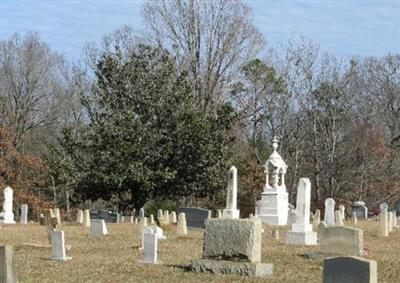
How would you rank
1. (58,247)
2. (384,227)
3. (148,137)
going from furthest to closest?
(148,137) < (384,227) < (58,247)

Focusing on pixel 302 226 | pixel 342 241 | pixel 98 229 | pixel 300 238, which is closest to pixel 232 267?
pixel 342 241

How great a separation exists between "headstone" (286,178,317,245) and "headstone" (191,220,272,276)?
7.42 m

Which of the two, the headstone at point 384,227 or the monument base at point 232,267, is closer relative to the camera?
the monument base at point 232,267

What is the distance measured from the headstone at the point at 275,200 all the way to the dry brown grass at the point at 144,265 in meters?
12.2

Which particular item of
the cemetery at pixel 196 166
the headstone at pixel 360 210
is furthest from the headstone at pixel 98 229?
the headstone at pixel 360 210

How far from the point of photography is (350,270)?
371 inches

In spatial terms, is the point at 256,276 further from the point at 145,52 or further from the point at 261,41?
the point at 261,41

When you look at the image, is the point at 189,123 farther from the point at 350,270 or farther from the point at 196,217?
the point at 350,270

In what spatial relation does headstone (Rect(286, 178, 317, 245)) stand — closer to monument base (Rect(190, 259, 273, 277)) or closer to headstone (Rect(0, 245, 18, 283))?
monument base (Rect(190, 259, 273, 277))

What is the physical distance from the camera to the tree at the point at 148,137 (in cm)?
3697

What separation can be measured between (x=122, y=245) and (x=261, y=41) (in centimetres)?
3102

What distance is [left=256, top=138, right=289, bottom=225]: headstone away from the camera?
3388cm

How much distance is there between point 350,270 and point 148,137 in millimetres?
28151

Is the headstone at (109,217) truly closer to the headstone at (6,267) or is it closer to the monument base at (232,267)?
the monument base at (232,267)
